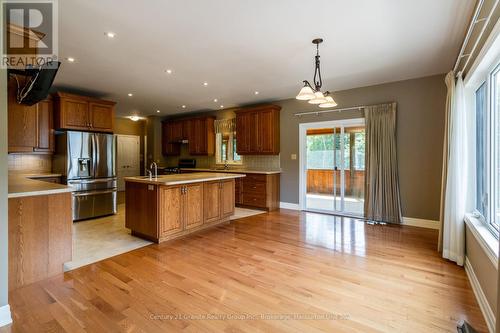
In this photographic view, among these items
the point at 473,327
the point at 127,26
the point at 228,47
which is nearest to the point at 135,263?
the point at 127,26

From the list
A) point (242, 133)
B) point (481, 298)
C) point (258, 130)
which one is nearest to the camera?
point (481, 298)

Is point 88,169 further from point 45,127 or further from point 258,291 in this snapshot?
point 258,291

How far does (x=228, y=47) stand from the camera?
3.37 m

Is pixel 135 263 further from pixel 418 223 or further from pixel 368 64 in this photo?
pixel 418 223

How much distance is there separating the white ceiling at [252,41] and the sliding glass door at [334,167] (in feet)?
3.49

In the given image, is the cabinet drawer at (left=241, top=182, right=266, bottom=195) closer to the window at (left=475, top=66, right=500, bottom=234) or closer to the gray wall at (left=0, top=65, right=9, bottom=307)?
the window at (left=475, top=66, right=500, bottom=234)

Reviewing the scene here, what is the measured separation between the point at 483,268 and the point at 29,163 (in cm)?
726

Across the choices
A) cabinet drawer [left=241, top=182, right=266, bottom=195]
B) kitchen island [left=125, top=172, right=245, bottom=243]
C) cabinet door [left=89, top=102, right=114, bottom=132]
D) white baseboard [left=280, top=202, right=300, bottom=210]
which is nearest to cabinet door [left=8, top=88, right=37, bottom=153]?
cabinet door [left=89, top=102, right=114, bottom=132]

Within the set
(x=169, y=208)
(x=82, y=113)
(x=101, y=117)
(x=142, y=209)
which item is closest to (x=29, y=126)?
(x=82, y=113)

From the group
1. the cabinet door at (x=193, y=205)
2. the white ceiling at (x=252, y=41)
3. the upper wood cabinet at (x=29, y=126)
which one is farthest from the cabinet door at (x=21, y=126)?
the cabinet door at (x=193, y=205)

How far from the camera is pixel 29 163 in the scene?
17.1ft

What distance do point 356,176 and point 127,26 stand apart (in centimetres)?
482

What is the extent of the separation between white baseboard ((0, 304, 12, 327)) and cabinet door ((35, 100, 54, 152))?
3935 millimetres

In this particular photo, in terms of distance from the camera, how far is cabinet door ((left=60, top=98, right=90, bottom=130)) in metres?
5.00
